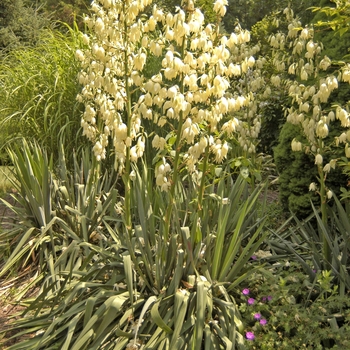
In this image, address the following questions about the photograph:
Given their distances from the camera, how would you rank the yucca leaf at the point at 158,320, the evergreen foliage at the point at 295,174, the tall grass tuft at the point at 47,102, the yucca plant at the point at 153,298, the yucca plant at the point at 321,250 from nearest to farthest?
the yucca leaf at the point at 158,320 → the yucca plant at the point at 153,298 → the yucca plant at the point at 321,250 → the evergreen foliage at the point at 295,174 → the tall grass tuft at the point at 47,102

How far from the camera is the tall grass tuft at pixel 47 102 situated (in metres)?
5.63

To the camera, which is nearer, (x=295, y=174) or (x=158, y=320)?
(x=158, y=320)

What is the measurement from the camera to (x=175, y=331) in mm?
2764

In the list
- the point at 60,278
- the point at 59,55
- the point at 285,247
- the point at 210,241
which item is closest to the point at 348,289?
the point at 285,247

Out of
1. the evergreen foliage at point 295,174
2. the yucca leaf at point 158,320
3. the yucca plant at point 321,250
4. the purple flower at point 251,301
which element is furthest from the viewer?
the evergreen foliage at point 295,174

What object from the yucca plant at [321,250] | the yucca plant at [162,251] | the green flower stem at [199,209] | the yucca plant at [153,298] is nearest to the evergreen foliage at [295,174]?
the yucca plant at [321,250]

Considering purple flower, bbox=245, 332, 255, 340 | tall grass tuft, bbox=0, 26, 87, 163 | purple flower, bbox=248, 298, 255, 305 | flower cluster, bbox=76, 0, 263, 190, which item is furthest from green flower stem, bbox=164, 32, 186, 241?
tall grass tuft, bbox=0, 26, 87, 163

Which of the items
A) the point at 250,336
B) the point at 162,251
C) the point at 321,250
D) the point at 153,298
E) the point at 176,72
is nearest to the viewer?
the point at 176,72

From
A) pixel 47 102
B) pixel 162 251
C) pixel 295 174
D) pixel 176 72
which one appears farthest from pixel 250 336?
pixel 47 102

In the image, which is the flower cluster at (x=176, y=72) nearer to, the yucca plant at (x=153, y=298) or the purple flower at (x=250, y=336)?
the yucca plant at (x=153, y=298)

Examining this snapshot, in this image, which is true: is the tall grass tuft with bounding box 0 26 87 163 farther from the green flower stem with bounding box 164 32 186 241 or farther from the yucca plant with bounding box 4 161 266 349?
the green flower stem with bounding box 164 32 186 241

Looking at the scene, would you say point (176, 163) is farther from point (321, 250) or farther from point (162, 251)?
point (321, 250)

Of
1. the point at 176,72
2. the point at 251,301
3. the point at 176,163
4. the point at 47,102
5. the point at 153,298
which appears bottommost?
the point at 47,102

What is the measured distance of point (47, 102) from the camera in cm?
567
